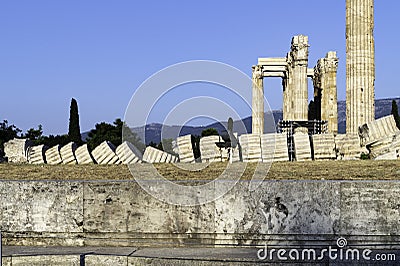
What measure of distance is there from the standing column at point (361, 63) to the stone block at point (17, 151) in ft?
45.6

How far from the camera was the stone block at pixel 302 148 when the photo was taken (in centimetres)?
2069

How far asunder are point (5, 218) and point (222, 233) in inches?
99.5

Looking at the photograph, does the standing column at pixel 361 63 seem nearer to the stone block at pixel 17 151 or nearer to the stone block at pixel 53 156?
the stone block at pixel 53 156

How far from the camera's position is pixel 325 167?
16188 mm

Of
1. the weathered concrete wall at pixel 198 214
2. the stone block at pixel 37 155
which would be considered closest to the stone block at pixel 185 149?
the stone block at pixel 37 155

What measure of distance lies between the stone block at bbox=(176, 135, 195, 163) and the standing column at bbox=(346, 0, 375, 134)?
373 inches

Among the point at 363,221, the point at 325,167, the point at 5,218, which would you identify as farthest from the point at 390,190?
the point at 325,167

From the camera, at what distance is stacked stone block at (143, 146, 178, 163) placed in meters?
21.5

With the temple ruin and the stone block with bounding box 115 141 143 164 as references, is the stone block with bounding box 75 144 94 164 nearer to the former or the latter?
the stone block with bounding box 115 141 143 164

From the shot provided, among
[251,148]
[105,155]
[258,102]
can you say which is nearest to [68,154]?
[105,155]

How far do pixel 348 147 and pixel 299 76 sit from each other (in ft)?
60.4

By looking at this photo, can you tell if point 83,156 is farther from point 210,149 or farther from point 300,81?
point 300,81

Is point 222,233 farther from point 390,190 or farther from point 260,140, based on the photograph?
point 260,140

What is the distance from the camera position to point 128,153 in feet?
73.0
